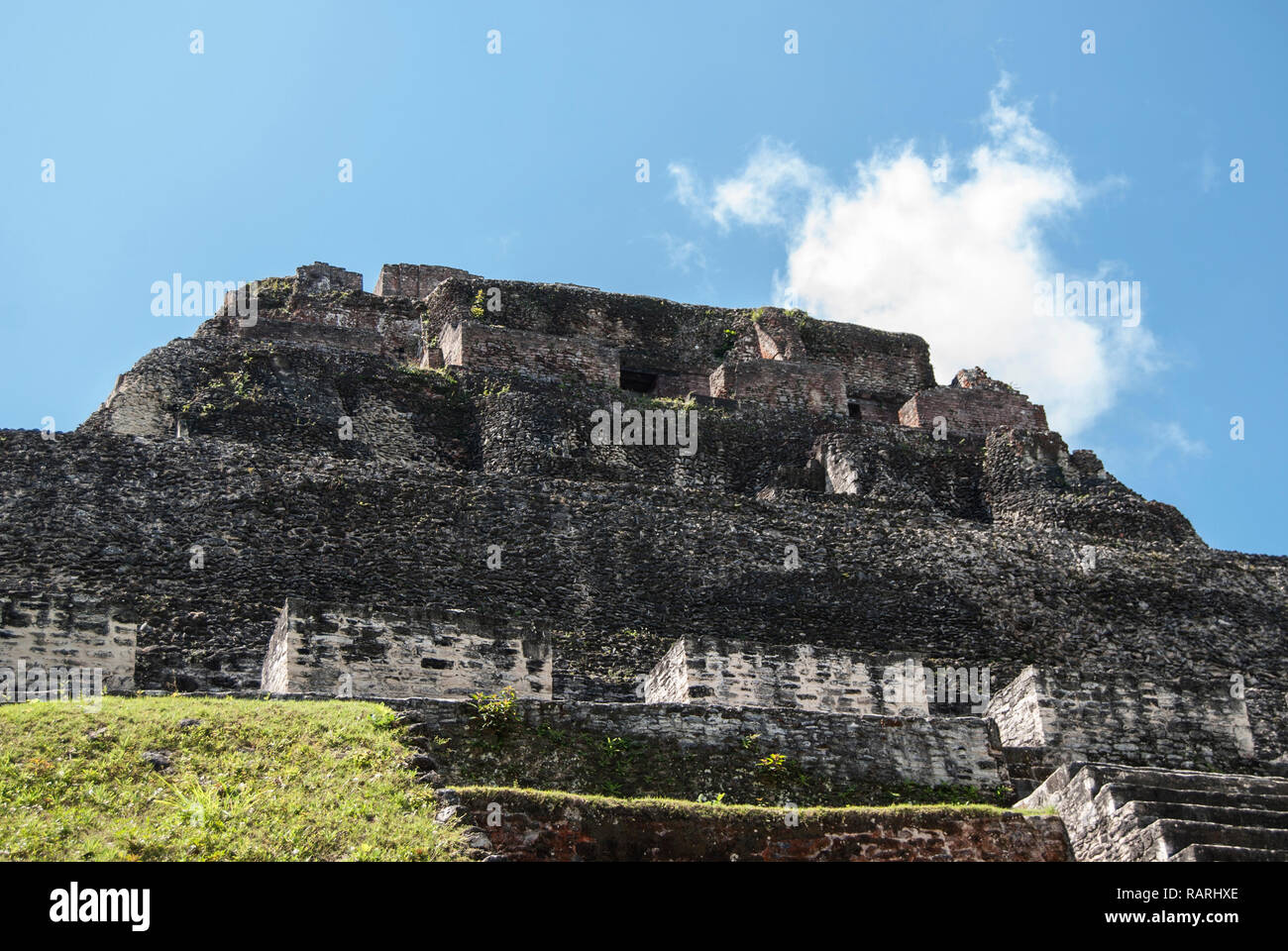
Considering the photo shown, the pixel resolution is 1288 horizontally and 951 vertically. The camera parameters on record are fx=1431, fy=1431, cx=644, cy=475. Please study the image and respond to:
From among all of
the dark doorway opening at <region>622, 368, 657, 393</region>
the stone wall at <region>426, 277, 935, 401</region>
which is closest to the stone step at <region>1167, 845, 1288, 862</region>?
the stone wall at <region>426, 277, 935, 401</region>

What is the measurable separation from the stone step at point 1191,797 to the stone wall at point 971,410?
1714 cm

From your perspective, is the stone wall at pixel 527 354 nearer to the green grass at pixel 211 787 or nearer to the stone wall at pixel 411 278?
the stone wall at pixel 411 278

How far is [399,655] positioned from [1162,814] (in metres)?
6.68

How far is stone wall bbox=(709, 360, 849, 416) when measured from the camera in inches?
1079

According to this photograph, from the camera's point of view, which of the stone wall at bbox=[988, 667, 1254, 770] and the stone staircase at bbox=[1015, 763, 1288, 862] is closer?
the stone staircase at bbox=[1015, 763, 1288, 862]

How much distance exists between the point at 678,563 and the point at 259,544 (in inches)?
205

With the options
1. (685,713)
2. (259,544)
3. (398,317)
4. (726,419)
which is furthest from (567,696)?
(398,317)

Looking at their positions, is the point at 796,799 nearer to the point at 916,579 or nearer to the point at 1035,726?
the point at 1035,726

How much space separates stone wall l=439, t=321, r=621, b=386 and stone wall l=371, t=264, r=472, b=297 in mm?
3729

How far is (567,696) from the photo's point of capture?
15.2m

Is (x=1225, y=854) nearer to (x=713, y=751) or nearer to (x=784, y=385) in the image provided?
(x=713, y=751)

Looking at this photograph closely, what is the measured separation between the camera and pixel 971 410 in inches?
1131

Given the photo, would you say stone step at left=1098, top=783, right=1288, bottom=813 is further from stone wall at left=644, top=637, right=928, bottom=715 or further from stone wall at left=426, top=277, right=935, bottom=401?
stone wall at left=426, top=277, right=935, bottom=401

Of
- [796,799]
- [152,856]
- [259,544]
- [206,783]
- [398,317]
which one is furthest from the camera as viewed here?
[398,317]
